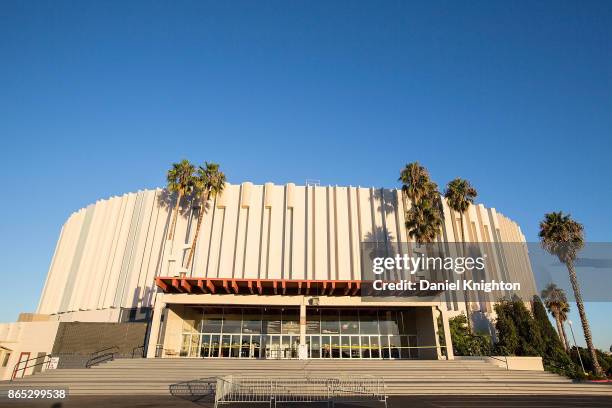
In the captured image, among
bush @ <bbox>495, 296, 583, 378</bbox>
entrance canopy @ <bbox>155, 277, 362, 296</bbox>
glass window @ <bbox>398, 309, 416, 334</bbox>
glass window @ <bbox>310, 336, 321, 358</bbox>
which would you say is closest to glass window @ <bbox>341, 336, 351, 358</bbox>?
glass window @ <bbox>310, 336, 321, 358</bbox>

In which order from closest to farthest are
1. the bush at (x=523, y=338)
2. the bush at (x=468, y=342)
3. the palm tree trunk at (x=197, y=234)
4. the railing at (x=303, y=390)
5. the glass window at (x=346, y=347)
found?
the railing at (x=303, y=390), the glass window at (x=346, y=347), the bush at (x=523, y=338), the bush at (x=468, y=342), the palm tree trunk at (x=197, y=234)

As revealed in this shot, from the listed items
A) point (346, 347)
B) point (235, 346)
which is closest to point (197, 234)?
point (235, 346)

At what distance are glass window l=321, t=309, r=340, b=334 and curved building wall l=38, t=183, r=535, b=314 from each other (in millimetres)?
10647

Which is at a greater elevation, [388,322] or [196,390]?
[388,322]

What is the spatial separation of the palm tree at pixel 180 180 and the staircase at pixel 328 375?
21.7m

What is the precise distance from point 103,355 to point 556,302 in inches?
1990

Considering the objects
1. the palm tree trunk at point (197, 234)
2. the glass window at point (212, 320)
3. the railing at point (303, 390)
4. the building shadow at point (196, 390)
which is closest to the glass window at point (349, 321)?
the glass window at point (212, 320)

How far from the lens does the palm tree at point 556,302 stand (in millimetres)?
44375

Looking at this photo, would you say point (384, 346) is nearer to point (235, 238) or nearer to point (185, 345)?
point (185, 345)

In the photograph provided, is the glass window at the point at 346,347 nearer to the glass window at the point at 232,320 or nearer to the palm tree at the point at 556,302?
the glass window at the point at 232,320

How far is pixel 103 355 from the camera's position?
88.3 feet

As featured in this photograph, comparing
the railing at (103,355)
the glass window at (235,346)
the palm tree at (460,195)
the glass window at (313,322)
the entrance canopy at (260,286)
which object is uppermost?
the palm tree at (460,195)

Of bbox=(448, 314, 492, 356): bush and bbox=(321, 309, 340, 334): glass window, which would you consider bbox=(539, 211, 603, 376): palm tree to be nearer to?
bbox=(448, 314, 492, 356): bush

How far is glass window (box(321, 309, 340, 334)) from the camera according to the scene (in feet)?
90.6
